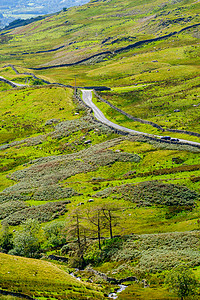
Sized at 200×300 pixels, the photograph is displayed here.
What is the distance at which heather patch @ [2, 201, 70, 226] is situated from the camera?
67.0 meters

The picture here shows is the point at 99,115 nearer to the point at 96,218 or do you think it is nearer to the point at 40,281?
the point at 96,218

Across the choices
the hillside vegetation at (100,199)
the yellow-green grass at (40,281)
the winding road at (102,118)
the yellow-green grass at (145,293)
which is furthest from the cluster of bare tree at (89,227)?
the winding road at (102,118)

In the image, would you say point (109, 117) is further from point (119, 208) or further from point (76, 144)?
point (119, 208)

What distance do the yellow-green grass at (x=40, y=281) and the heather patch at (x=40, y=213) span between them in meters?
21.4

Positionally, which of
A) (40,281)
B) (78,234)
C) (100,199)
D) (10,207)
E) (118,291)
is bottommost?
(10,207)

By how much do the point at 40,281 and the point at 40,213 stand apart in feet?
100

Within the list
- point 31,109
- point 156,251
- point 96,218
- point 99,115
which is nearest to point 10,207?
point 96,218

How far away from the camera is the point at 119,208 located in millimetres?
62094

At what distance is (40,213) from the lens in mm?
68750

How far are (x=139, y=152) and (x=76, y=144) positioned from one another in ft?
101

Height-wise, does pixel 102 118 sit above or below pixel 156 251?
above

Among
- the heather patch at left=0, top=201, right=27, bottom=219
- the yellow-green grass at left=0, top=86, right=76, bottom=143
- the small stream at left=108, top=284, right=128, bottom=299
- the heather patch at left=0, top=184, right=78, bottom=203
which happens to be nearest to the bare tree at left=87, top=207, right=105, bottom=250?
the heather patch at left=0, top=184, right=78, bottom=203

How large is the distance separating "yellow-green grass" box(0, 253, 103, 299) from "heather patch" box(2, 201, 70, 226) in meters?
21.4

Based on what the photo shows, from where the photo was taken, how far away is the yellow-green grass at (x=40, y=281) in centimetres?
3553
